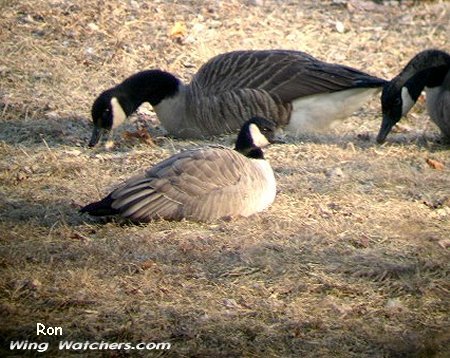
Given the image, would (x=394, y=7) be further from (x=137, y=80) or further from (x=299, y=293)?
(x=299, y=293)

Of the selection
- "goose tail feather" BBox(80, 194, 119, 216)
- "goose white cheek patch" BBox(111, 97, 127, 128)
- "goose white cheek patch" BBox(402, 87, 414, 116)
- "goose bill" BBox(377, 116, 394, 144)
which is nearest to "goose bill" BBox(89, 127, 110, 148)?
"goose white cheek patch" BBox(111, 97, 127, 128)

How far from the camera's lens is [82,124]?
34.5ft

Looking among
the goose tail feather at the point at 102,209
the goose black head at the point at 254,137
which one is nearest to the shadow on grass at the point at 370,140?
the goose black head at the point at 254,137

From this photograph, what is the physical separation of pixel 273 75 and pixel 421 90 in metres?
1.53

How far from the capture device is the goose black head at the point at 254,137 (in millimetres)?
8281

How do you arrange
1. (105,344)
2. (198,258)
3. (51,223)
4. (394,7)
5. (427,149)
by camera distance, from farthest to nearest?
(394,7)
(427,149)
(51,223)
(198,258)
(105,344)

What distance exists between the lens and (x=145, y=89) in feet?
34.2

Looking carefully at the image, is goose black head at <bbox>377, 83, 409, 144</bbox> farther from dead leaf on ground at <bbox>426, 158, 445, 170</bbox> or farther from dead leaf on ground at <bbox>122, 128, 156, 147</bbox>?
dead leaf on ground at <bbox>122, 128, 156, 147</bbox>

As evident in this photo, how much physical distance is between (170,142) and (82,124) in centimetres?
106

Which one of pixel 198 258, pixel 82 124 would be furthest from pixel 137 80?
pixel 198 258

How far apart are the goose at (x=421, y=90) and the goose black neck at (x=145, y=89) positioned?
7.04 ft

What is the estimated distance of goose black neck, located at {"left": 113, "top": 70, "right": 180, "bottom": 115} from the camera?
1027 centimetres

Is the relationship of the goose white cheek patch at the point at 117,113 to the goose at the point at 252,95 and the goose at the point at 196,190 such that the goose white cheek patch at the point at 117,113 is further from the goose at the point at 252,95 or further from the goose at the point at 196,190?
the goose at the point at 196,190

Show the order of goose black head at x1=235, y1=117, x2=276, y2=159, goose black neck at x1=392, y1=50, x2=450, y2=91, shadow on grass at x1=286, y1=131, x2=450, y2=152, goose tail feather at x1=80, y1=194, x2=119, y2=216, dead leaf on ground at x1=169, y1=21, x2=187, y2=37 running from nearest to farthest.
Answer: goose tail feather at x1=80, y1=194, x2=119, y2=216 → goose black head at x1=235, y1=117, x2=276, y2=159 → shadow on grass at x1=286, y1=131, x2=450, y2=152 → goose black neck at x1=392, y1=50, x2=450, y2=91 → dead leaf on ground at x1=169, y1=21, x2=187, y2=37
